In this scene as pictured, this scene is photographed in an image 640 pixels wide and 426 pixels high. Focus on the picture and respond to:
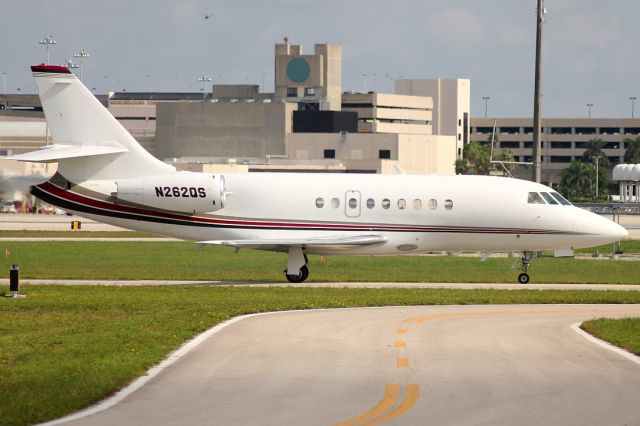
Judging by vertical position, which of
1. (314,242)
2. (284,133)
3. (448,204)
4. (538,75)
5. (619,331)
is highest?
(284,133)

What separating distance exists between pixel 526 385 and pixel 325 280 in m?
24.9

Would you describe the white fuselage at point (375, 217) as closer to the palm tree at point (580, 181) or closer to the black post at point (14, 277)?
the black post at point (14, 277)

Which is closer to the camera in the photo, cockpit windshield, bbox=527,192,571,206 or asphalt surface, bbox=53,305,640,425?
asphalt surface, bbox=53,305,640,425

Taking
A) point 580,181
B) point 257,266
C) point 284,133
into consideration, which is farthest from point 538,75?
point 580,181

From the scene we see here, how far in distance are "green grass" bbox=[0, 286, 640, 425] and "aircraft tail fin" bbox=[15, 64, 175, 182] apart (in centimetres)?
556

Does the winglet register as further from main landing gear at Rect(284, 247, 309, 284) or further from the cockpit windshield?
the cockpit windshield

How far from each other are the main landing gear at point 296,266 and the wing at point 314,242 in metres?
0.43

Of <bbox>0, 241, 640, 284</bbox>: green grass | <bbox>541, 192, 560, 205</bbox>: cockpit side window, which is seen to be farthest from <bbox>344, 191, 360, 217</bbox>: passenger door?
<bbox>541, 192, 560, 205</bbox>: cockpit side window

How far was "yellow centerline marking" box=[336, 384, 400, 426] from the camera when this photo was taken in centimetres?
1415

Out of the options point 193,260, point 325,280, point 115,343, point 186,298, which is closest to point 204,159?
point 193,260

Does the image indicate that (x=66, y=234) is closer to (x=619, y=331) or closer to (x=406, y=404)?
(x=619, y=331)

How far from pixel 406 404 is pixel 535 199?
2550 cm

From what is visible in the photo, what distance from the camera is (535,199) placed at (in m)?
40.0

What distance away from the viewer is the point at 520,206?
130 feet
